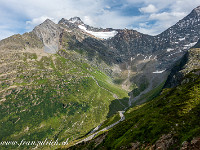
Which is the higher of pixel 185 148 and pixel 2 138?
pixel 185 148

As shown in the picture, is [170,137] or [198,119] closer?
[170,137]

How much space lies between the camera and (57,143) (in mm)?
196625

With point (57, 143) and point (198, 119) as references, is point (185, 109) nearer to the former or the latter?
point (198, 119)

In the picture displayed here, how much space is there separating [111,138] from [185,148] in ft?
123

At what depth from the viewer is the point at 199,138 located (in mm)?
28734

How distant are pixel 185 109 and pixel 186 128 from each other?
12521mm

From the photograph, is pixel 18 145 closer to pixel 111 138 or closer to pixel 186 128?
pixel 111 138

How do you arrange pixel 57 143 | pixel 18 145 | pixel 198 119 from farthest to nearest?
1. pixel 57 143
2. pixel 18 145
3. pixel 198 119

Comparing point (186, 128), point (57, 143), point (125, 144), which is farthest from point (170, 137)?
point (57, 143)

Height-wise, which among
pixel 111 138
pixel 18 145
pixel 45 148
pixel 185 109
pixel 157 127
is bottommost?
pixel 45 148

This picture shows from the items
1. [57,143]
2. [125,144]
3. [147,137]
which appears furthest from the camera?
[57,143]

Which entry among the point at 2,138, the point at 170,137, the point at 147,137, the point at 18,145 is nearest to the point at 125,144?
the point at 147,137

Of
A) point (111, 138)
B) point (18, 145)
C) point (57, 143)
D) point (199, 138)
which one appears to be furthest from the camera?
point (57, 143)

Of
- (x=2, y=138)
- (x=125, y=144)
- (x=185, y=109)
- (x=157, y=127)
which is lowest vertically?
(x=2, y=138)
